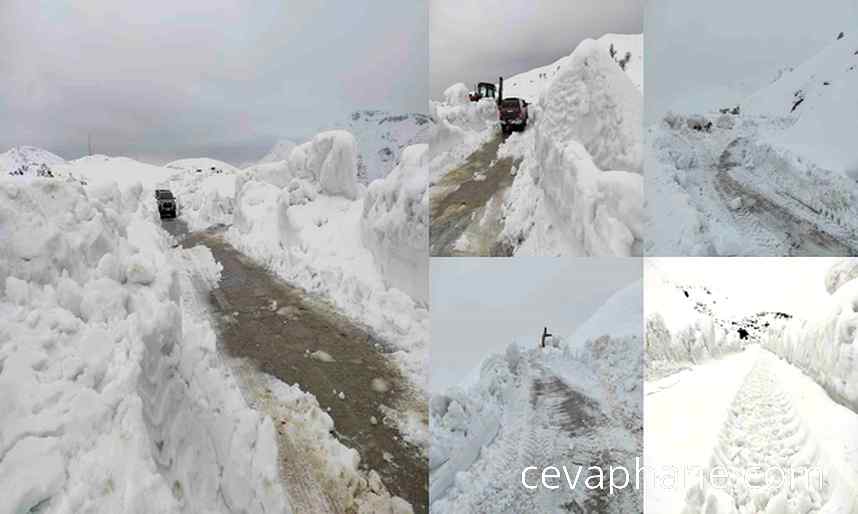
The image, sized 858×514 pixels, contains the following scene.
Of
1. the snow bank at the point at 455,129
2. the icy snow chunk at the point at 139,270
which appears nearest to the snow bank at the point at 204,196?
the icy snow chunk at the point at 139,270

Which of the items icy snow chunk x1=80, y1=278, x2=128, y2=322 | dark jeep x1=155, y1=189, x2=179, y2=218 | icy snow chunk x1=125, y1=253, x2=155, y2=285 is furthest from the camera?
dark jeep x1=155, y1=189, x2=179, y2=218

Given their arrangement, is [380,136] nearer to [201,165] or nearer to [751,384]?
[201,165]

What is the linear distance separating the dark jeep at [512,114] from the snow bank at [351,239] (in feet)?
1.11

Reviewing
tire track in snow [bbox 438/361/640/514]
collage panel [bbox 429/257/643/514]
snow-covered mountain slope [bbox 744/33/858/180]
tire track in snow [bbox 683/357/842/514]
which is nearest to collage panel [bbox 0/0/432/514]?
collage panel [bbox 429/257/643/514]

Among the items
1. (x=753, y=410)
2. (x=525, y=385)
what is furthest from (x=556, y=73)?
(x=753, y=410)

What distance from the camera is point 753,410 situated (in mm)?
2252

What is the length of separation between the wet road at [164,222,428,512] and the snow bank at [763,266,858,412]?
1290 millimetres

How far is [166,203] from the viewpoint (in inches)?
88.7

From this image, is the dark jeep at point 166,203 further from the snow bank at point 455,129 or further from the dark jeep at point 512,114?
the dark jeep at point 512,114

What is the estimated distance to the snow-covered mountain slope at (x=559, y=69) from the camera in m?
2.27

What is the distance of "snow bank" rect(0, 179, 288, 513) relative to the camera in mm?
1664

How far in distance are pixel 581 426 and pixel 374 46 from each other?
1.54 metres

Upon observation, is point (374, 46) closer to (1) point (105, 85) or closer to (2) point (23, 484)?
(1) point (105, 85)

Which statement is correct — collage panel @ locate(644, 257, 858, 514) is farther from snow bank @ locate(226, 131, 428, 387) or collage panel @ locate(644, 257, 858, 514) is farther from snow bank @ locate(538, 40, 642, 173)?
snow bank @ locate(226, 131, 428, 387)
